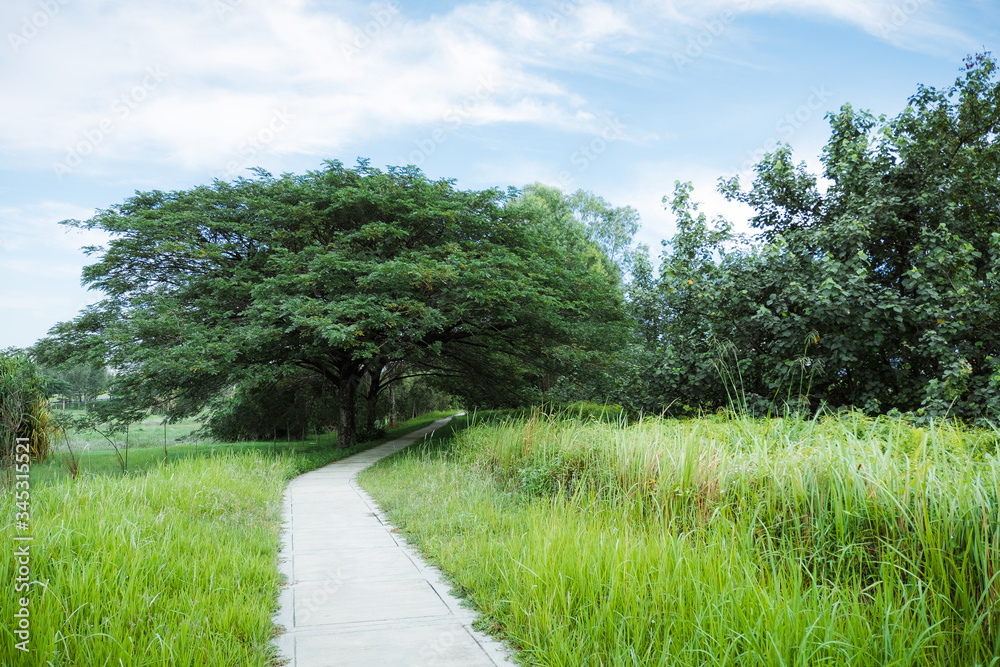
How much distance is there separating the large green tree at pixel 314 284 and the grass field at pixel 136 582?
20.8 feet

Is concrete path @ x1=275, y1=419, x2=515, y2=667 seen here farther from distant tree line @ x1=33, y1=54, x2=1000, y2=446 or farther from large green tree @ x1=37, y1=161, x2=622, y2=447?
large green tree @ x1=37, y1=161, x2=622, y2=447

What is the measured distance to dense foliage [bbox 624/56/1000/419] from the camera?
10297 mm

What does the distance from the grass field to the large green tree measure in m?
6.35

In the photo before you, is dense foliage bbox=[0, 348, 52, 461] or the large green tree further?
the large green tree

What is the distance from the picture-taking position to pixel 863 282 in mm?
10750

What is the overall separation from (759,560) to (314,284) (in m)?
12.1

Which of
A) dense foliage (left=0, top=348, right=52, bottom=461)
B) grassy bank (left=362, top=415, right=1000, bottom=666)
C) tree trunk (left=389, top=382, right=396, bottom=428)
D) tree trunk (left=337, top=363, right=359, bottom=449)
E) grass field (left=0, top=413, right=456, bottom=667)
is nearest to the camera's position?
grassy bank (left=362, top=415, right=1000, bottom=666)

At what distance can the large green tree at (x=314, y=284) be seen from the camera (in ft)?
41.6

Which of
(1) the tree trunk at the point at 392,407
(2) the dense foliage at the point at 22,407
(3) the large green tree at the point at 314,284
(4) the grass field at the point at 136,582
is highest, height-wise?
(3) the large green tree at the point at 314,284

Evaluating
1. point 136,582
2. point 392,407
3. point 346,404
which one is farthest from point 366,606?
point 392,407

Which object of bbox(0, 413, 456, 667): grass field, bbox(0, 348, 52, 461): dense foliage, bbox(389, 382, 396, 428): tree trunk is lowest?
bbox(389, 382, 396, 428): tree trunk

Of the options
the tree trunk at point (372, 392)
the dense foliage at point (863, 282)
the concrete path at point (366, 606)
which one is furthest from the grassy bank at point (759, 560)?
the tree trunk at point (372, 392)

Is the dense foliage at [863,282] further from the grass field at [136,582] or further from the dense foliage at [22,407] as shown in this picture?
the dense foliage at [22,407]

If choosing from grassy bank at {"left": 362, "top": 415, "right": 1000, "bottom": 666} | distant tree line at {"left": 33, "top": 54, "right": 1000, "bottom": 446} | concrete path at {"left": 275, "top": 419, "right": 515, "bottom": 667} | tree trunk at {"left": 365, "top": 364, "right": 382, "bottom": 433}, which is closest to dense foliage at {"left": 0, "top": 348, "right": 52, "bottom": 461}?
distant tree line at {"left": 33, "top": 54, "right": 1000, "bottom": 446}
